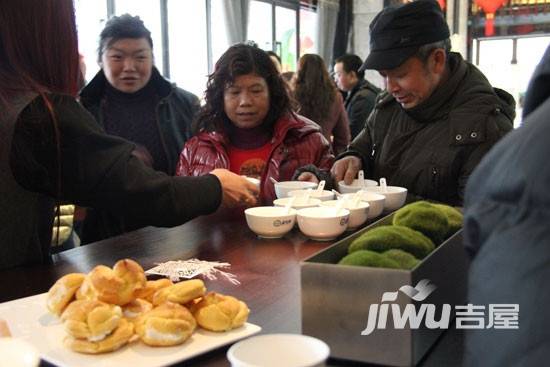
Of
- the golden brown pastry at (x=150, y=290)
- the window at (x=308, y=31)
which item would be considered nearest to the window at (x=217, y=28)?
the window at (x=308, y=31)

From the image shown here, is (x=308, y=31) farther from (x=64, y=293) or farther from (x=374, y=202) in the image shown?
(x=64, y=293)

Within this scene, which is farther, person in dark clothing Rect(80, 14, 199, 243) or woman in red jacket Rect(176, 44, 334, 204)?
person in dark clothing Rect(80, 14, 199, 243)

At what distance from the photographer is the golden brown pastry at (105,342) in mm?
802

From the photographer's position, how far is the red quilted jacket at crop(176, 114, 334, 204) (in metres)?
2.32

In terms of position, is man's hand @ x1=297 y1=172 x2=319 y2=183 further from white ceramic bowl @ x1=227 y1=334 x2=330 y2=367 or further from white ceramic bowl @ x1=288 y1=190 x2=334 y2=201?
white ceramic bowl @ x1=227 y1=334 x2=330 y2=367

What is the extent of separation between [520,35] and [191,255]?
8518 millimetres

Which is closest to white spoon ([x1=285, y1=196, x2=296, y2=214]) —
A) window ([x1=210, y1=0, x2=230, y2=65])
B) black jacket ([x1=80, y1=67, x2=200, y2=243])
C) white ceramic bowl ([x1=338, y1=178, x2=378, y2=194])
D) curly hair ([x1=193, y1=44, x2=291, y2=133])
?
white ceramic bowl ([x1=338, y1=178, x2=378, y2=194])

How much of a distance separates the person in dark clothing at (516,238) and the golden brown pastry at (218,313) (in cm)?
45

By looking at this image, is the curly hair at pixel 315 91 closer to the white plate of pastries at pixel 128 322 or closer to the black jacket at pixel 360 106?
the black jacket at pixel 360 106

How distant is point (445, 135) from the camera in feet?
6.67

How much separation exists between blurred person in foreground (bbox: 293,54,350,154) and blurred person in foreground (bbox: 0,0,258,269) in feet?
10.8

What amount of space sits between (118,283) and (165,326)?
0.10 meters

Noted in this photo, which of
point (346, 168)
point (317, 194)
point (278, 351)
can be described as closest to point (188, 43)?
point (346, 168)

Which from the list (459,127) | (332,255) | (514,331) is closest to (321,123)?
(459,127)
